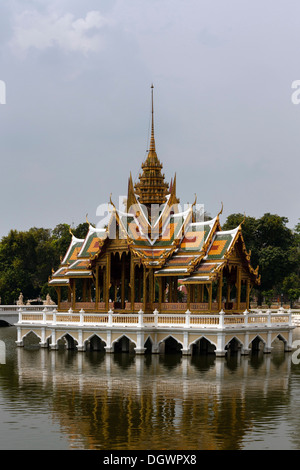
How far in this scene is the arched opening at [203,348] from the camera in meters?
38.8

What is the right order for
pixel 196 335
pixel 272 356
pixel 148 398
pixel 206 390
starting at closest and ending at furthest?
pixel 148 398 < pixel 206 390 < pixel 196 335 < pixel 272 356

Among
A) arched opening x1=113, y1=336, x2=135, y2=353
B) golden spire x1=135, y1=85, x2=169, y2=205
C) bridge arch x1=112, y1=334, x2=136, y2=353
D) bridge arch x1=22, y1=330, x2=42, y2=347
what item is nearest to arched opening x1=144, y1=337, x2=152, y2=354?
bridge arch x1=112, y1=334, x2=136, y2=353

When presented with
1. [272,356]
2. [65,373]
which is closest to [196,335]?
[272,356]

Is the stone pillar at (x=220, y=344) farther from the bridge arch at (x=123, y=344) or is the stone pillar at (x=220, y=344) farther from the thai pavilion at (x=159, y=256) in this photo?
the bridge arch at (x=123, y=344)

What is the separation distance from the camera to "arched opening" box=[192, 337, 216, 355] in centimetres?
3882

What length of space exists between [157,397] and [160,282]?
604 inches

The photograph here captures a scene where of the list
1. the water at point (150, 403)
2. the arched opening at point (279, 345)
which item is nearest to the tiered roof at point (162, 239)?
the arched opening at point (279, 345)

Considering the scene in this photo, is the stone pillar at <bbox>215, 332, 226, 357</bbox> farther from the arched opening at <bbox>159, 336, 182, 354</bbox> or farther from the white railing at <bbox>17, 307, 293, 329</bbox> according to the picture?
the arched opening at <bbox>159, 336, 182, 354</bbox>

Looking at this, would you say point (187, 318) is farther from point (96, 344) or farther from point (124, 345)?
point (96, 344)

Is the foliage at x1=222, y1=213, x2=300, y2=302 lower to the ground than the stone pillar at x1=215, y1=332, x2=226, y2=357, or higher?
higher

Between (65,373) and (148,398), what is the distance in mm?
6968

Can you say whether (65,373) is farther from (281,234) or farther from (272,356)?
(281,234)

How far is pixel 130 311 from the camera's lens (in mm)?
39406

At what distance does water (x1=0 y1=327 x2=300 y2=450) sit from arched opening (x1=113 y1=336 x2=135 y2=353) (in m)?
2.30
